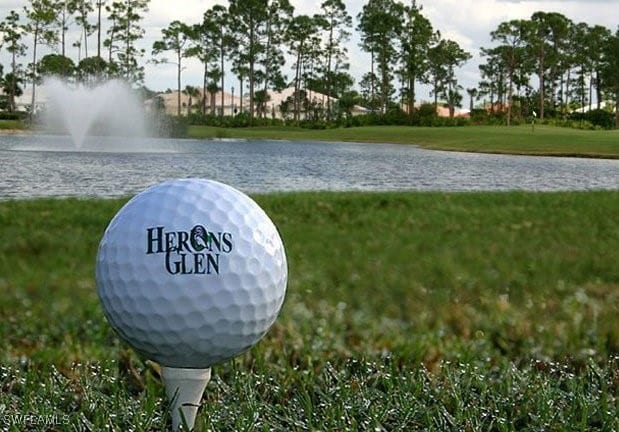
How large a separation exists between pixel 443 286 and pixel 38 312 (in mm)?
2325

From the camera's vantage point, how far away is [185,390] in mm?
2508

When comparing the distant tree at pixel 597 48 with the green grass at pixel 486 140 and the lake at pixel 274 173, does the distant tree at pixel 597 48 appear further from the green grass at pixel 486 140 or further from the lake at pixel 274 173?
the lake at pixel 274 173

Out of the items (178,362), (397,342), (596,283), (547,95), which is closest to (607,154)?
(596,283)

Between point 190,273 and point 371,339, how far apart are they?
1.73 m

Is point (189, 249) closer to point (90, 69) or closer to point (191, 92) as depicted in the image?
point (90, 69)

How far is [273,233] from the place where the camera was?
270 centimetres

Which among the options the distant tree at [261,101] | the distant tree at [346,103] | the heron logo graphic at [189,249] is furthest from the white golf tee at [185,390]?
the distant tree at [261,101]

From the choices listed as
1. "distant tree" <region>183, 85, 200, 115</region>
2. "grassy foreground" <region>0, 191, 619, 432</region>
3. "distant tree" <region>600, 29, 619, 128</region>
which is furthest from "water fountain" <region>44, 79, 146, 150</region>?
"distant tree" <region>600, 29, 619, 128</region>

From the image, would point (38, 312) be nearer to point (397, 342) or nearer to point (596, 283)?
point (397, 342)

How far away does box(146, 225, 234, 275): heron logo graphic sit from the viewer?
2348 mm

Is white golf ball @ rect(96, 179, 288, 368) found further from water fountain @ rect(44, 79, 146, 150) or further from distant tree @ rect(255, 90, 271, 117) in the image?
distant tree @ rect(255, 90, 271, 117)

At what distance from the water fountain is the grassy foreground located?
20160 millimetres

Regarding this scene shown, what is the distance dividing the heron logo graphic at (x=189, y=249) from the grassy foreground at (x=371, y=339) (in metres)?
0.65

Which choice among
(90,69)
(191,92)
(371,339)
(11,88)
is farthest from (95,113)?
(191,92)
